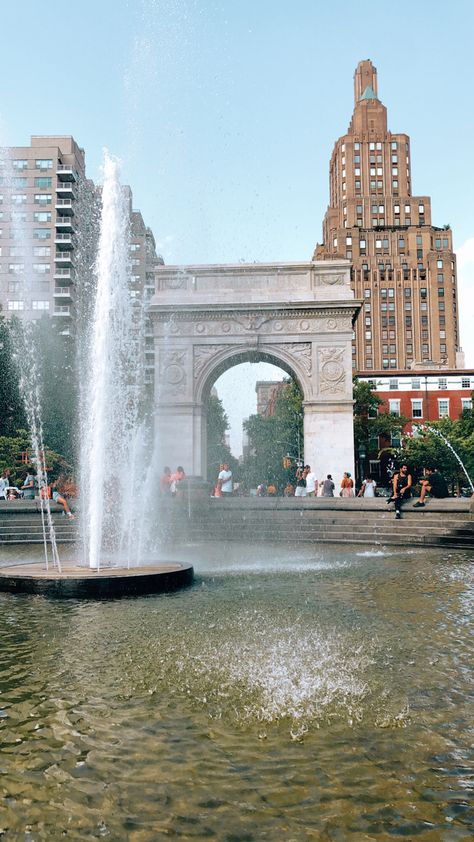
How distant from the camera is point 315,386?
27.6m

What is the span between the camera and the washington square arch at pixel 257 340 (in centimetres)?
2741

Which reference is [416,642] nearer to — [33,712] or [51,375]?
[33,712]

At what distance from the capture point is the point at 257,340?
27.8m

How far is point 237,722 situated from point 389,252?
87.1 m

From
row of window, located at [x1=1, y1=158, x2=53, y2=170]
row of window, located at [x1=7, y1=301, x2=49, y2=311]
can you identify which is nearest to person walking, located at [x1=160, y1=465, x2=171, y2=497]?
row of window, located at [x1=7, y1=301, x2=49, y2=311]

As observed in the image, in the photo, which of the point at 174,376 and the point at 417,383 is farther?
the point at 417,383

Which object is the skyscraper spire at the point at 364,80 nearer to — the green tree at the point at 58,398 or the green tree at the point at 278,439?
the green tree at the point at 278,439

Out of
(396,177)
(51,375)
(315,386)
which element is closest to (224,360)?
(315,386)

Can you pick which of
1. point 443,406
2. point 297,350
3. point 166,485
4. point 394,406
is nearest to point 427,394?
point 443,406

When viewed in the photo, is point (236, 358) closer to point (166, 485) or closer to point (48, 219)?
point (166, 485)

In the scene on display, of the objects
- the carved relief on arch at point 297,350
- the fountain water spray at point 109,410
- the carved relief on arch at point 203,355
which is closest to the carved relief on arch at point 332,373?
the carved relief on arch at point 297,350

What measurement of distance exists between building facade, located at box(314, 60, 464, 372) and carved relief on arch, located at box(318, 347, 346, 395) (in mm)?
54450

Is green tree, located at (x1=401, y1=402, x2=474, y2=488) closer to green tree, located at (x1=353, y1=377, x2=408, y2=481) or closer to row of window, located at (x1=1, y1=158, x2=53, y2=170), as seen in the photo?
green tree, located at (x1=353, y1=377, x2=408, y2=481)

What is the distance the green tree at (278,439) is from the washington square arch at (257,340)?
60.0 ft
